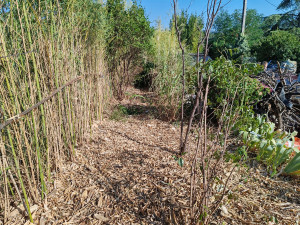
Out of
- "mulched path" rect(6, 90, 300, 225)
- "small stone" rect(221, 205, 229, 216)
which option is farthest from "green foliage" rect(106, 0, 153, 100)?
"small stone" rect(221, 205, 229, 216)

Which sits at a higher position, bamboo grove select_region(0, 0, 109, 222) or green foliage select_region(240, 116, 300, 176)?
bamboo grove select_region(0, 0, 109, 222)

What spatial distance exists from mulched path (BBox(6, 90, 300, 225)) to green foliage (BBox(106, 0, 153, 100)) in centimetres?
278

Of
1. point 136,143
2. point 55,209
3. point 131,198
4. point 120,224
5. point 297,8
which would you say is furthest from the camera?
point 297,8

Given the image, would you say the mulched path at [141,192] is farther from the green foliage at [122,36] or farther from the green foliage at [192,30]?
the green foliage at [122,36]

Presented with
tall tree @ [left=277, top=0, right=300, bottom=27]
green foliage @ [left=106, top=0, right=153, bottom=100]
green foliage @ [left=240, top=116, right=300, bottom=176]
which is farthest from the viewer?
tall tree @ [left=277, top=0, right=300, bottom=27]

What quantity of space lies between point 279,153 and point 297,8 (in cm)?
3035

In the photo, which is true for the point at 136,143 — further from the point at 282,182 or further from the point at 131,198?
the point at 282,182

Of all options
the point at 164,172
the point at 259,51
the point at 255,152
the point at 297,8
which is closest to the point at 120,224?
the point at 164,172

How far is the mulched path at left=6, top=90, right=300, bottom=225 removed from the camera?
147 centimetres

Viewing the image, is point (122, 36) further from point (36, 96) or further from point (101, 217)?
point (101, 217)

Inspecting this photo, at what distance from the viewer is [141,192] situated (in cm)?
170

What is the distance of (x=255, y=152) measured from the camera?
2492mm

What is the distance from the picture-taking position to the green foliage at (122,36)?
4.42 meters

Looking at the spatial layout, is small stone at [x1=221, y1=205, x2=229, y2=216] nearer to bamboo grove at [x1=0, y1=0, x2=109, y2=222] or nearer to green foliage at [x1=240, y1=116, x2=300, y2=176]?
green foliage at [x1=240, y1=116, x2=300, y2=176]
